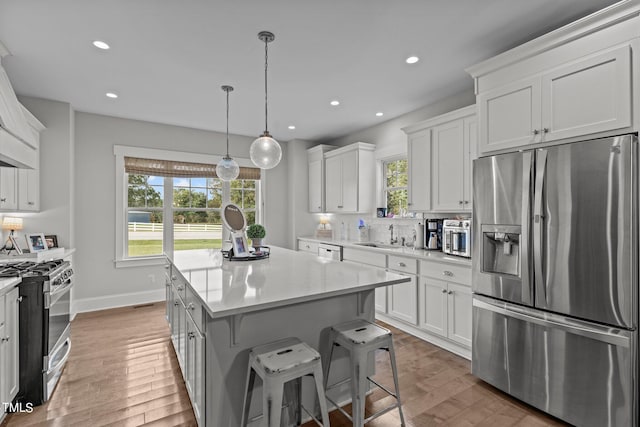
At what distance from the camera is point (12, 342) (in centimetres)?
204

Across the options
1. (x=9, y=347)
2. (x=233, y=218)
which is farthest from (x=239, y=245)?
(x=9, y=347)

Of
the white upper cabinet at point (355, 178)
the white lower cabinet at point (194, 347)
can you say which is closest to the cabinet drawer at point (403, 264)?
the white upper cabinet at point (355, 178)

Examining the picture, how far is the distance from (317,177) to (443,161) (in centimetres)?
254

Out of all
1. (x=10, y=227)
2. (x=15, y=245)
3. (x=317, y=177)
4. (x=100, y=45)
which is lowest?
(x=15, y=245)

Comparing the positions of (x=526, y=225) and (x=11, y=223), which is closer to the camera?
(x=526, y=225)

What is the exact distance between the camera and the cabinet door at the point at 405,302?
335cm

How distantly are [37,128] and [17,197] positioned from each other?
840 mm

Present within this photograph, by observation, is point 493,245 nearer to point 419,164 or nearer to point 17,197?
point 419,164

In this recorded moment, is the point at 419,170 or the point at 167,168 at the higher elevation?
the point at 167,168

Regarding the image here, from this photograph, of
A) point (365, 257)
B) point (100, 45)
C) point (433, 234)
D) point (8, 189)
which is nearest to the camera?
point (100, 45)

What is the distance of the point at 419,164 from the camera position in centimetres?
367

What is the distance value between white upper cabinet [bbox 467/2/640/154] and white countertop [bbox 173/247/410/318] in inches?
54.7

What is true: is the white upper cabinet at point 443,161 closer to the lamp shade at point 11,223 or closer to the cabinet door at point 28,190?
the cabinet door at point 28,190

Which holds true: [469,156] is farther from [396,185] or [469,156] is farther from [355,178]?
[355,178]
